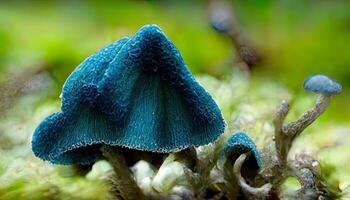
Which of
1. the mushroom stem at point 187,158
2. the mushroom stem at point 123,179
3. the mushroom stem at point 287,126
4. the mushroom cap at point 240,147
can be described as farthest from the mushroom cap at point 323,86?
the mushroom stem at point 123,179

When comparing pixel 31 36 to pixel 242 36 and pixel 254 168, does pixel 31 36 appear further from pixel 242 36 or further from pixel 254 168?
pixel 254 168

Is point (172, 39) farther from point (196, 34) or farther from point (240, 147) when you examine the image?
point (240, 147)

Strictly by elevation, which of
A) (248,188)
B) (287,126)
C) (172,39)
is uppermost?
(172,39)

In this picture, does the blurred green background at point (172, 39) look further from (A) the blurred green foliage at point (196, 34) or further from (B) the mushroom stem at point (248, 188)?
(B) the mushroom stem at point (248, 188)

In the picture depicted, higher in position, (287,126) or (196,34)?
(196,34)

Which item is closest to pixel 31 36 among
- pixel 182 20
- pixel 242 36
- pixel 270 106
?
pixel 182 20

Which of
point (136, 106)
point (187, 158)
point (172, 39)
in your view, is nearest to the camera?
point (136, 106)

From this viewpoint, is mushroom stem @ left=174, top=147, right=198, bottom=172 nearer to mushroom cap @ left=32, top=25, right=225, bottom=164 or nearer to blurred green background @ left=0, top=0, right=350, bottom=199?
mushroom cap @ left=32, top=25, right=225, bottom=164

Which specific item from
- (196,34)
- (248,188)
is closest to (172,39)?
(196,34)
